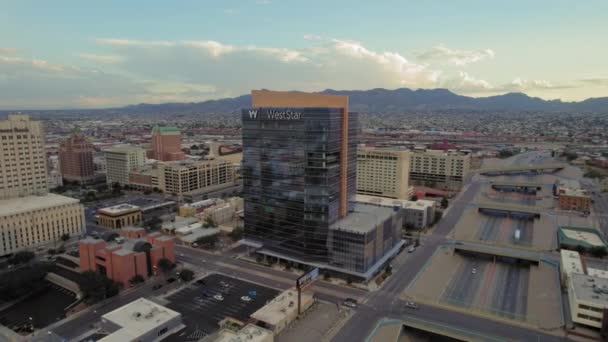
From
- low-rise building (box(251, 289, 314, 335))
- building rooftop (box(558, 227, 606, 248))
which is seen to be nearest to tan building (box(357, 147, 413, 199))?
building rooftop (box(558, 227, 606, 248))

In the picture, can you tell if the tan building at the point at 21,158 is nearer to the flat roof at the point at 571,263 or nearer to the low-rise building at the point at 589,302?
the low-rise building at the point at 589,302

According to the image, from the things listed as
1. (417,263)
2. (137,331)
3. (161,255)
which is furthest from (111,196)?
(417,263)

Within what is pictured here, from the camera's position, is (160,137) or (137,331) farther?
(160,137)

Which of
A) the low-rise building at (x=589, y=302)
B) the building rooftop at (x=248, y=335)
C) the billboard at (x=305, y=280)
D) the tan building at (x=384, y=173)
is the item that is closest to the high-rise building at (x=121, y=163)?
the tan building at (x=384, y=173)

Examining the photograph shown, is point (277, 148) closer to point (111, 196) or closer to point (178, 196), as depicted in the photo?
point (178, 196)

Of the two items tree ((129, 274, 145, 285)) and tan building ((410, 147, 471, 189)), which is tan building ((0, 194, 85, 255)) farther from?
tan building ((410, 147, 471, 189))

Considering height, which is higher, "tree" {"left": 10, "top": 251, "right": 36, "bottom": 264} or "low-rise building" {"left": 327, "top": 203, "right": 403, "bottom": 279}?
"low-rise building" {"left": 327, "top": 203, "right": 403, "bottom": 279}
